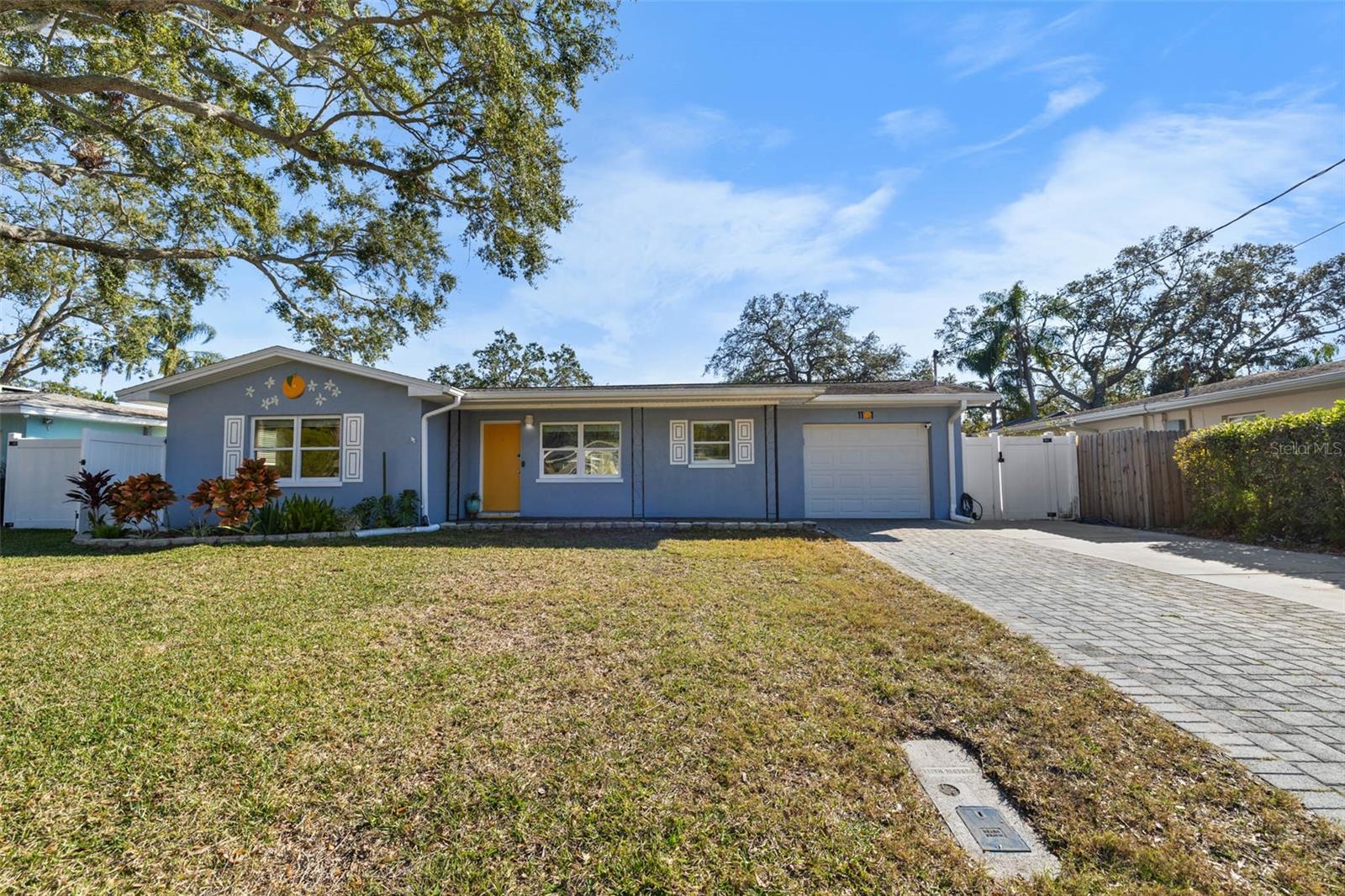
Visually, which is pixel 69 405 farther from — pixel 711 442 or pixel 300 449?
pixel 711 442

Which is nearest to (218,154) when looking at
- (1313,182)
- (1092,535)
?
(1092,535)

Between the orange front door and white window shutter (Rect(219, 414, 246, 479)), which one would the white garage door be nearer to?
the orange front door

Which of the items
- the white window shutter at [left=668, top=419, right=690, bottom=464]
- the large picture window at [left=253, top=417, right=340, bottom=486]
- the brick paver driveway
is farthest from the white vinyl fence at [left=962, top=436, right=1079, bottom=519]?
the large picture window at [left=253, top=417, right=340, bottom=486]

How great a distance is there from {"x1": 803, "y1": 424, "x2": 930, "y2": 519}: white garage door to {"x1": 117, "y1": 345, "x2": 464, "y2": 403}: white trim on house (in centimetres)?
747

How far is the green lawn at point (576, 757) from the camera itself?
182 cm

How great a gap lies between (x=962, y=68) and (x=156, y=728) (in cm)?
1209

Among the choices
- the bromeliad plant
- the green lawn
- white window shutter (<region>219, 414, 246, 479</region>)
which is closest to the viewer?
the green lawn

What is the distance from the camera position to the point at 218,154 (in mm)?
11461

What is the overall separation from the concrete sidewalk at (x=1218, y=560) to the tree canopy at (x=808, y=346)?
18.9 m

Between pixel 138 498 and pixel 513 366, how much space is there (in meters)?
21.4

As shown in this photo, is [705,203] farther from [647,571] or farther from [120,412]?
[120,412]

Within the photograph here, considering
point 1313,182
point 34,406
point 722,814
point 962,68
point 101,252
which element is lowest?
point 722,814

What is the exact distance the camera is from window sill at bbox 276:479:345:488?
1015cm

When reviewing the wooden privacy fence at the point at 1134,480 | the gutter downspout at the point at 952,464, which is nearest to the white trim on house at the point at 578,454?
the gutter downspout at the point at 952,464
